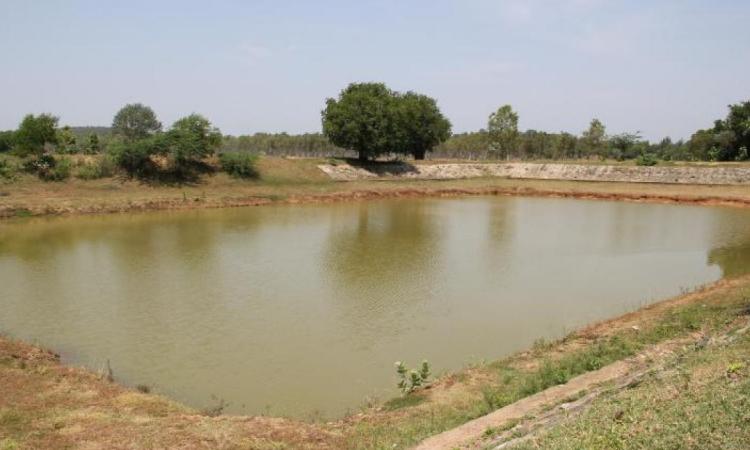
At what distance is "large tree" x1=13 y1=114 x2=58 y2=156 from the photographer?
135 feet

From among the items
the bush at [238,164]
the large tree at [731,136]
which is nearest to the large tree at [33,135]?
the bush at [238,164]

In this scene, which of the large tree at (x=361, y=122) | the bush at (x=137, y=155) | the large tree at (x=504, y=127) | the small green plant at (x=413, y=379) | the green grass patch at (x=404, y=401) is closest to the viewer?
the green grass patch at (x=404, y=401)

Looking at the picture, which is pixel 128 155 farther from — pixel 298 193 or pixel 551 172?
pixel 551 172

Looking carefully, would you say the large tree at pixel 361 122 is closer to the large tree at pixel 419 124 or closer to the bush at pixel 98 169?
the large tree at pixel 419 124

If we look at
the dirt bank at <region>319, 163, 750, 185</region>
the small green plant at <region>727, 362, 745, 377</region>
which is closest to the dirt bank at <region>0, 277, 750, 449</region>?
the small green plant at <region>727, 362, 745, 377</region>

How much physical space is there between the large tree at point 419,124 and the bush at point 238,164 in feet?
53.1

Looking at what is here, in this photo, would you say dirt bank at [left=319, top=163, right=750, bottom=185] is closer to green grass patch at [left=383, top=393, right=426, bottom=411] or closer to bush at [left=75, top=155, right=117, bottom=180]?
bush at [left=75, top=155, right=117, bottom=180]

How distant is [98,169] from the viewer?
142 ft

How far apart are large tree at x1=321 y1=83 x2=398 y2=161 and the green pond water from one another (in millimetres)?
22098

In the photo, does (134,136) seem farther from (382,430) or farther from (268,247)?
(382,430)

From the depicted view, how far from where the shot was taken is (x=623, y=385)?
8.11m

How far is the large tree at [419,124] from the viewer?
5953 cm

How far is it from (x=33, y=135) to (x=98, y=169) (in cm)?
479

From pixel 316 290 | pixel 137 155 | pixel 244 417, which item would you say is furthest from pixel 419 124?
pixel 244 417
